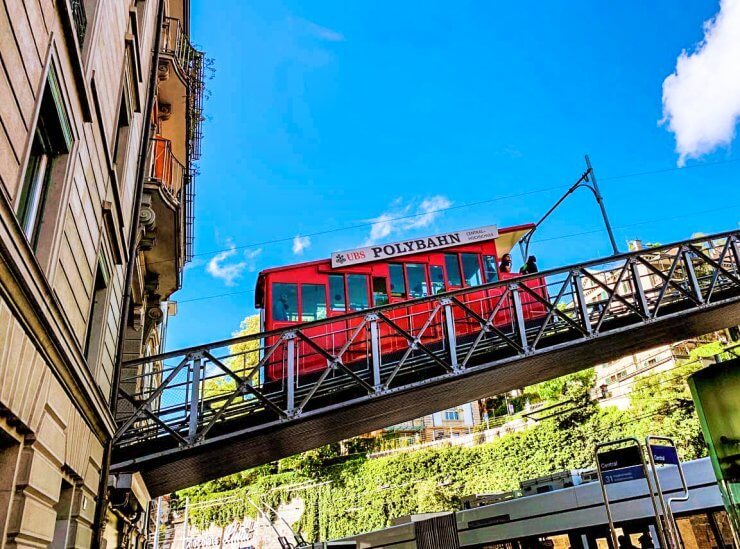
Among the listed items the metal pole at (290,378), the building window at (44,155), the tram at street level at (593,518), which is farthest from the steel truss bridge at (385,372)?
the building window at (44,155)

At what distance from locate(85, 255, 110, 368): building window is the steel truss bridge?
1293 mm

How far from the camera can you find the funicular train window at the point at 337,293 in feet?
47.8

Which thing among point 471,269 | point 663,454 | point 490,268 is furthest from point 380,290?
point 663,454

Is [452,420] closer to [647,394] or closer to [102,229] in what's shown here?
[647,394]

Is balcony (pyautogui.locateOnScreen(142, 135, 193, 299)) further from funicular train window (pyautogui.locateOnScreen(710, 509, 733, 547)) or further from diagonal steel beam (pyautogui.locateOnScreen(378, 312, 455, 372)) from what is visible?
funicular train window (pyautogui.locateOnScreen(710, 509, 733, 547))

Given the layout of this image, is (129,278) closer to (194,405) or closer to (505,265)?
(194,405)

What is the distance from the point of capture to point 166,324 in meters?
25.9

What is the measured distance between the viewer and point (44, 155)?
211 inches

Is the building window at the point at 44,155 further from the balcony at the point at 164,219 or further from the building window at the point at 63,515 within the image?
the balcony at the point at 164,219

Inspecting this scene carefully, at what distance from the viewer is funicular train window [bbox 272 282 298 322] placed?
1441cm

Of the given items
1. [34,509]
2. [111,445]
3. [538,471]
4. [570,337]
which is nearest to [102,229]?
[111,445]

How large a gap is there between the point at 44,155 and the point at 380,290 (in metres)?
10.1

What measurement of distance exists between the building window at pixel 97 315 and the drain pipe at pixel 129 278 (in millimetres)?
1163

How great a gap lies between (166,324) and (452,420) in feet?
107
